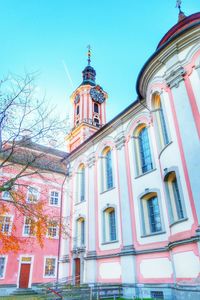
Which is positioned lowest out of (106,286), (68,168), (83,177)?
(106,286)

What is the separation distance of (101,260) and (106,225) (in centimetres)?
230

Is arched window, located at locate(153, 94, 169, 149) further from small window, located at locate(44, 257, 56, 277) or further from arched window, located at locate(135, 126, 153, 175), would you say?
small window, located at locate(44, 257, 56, 277)

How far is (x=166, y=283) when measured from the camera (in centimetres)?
1118

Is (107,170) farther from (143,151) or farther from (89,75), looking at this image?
(89,75)

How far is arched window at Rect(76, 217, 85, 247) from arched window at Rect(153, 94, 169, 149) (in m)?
11.0

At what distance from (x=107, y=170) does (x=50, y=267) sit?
1141cm

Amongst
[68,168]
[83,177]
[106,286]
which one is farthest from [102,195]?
[68,168]

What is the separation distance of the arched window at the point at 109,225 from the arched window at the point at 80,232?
3422mm

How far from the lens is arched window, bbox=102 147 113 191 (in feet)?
59.9

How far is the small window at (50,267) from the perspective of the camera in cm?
2216

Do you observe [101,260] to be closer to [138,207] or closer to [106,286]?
[106,286]

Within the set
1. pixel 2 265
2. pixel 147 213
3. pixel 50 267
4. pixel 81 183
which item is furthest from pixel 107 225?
pixel 2 265

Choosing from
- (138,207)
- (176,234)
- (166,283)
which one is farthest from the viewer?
(138,207)

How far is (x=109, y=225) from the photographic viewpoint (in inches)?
666
